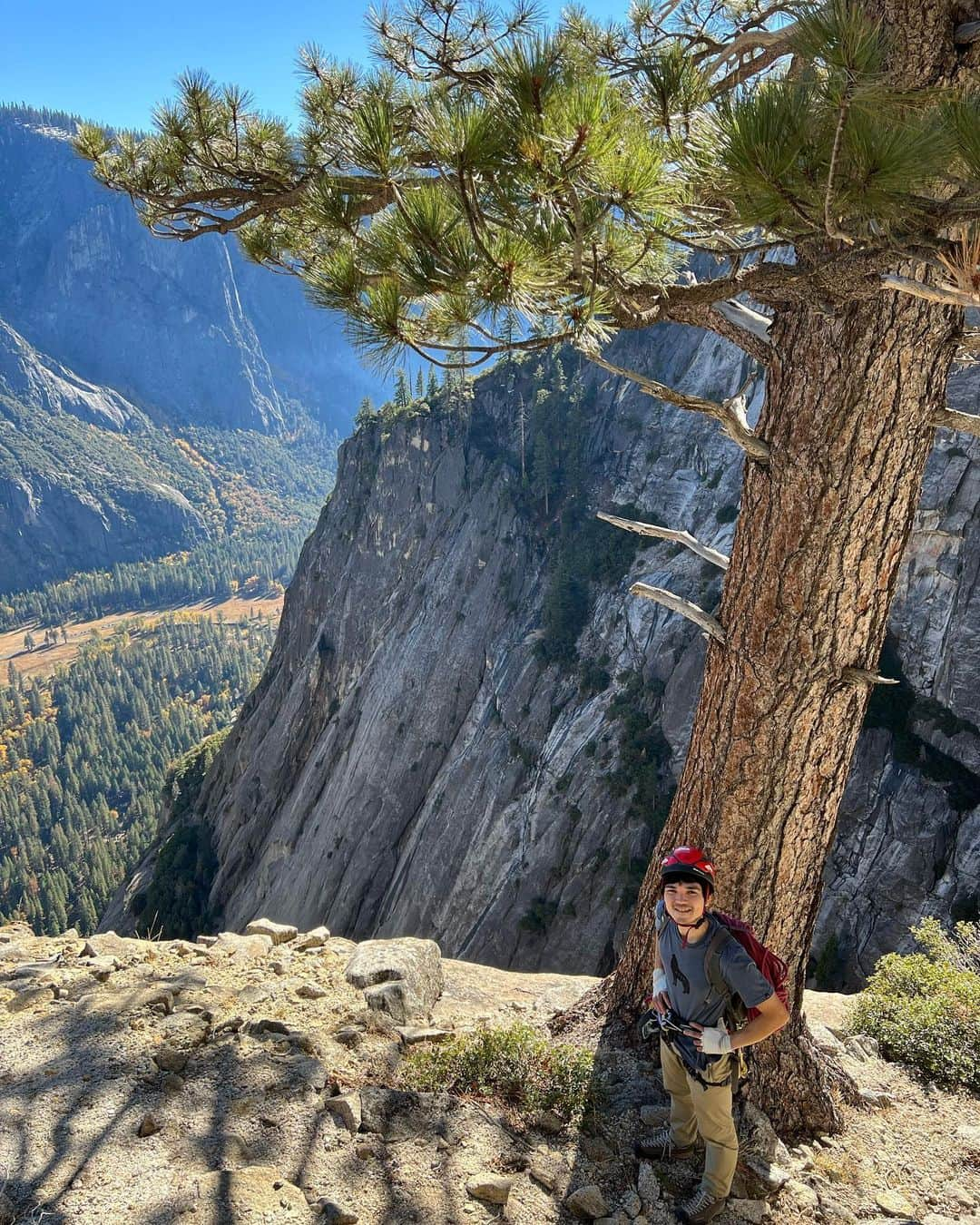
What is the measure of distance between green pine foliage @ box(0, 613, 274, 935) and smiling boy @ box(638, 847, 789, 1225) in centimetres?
6878

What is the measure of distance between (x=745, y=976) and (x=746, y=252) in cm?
361

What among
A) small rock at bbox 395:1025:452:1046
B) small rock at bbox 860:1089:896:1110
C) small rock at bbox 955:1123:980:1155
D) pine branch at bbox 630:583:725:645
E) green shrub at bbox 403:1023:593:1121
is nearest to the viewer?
green shrub at bbox 403:1023:593:1121

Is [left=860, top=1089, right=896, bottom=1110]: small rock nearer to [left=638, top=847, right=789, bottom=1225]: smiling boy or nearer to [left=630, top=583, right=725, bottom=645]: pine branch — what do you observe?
[left=638, top=847, right=789, bottom=1225]: smiling boy

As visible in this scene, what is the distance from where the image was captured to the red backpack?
3.69 meters

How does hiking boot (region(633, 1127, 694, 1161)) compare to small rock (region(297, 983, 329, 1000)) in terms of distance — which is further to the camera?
small rock (region(297, 983, 329, 1000))

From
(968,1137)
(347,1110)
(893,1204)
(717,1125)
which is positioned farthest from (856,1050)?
(347,1110)

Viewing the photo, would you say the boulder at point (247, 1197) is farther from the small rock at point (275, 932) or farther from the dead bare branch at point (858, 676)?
the dead bare branch at point (858, 676)

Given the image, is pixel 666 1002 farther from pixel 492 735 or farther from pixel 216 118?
pixel 492 735

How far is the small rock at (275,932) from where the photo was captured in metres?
6.90

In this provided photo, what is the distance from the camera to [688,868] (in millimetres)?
3689

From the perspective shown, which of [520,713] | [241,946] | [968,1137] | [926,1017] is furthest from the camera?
[520,713]

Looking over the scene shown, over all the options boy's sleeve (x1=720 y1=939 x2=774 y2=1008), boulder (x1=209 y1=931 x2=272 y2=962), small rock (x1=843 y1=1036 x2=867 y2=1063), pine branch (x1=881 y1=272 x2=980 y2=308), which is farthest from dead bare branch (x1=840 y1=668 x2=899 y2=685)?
boulder (x1=209 y1=931 x2=272 y2=962)

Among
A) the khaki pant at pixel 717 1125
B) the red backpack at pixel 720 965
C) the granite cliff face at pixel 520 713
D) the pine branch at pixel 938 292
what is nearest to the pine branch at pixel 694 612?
the red backpack at pixel 720 965

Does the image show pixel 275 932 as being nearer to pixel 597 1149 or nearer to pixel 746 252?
pixel 597 1149
